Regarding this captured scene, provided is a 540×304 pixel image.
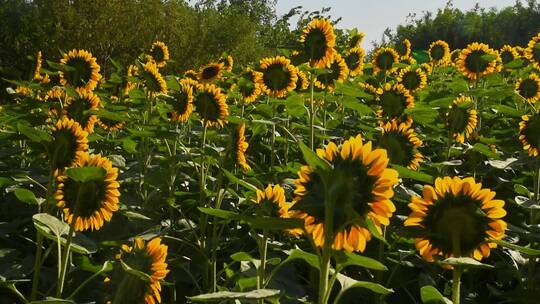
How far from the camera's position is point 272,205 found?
6.24ft

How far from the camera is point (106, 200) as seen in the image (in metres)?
1.79

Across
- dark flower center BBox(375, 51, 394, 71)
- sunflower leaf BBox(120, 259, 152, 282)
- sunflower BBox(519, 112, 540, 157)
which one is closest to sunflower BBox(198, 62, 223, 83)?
dark flower center BBox(375, 51, 394, 71)

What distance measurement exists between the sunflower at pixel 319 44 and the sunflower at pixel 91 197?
5.00 ft

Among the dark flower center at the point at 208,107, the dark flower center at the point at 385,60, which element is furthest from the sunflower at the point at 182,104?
the dark flower center at the point at 385,60

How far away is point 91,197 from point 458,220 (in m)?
0.93

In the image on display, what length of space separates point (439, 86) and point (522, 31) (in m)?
44.2

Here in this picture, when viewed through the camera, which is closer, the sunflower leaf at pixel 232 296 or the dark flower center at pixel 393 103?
the sunflower leaf at pixel 232 296

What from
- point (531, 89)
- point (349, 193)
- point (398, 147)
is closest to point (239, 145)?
point (398, 147)

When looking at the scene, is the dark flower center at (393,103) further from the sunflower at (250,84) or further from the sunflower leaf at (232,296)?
the sunflower leaf at (232,296)

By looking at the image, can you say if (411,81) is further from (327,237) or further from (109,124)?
(327,237)

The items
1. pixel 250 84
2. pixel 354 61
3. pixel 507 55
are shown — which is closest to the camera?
pixel 250 84

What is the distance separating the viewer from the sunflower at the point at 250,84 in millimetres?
3721

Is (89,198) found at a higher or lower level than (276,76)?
lower

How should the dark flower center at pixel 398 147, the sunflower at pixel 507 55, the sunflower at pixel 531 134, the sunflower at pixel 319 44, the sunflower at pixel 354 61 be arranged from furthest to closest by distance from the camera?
the sunflower at pixel 507 55
the sunflower at pixel 354 61
the sunflower at pixel 319 44
the sunflower at pixel 531 134
the dark flower center at pixel 398 147
